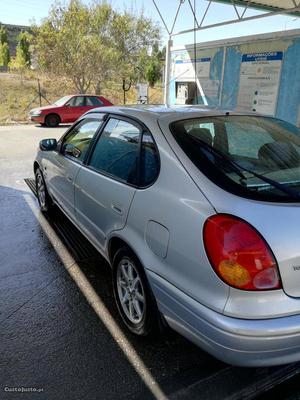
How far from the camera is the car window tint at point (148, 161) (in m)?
2.29

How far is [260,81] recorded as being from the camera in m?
6.61

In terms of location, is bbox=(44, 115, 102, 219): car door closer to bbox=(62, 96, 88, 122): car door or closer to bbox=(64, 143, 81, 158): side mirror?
bbox=(64, 143, 81, 158): side mirror

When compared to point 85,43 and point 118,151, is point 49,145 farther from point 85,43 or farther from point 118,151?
point 85,43

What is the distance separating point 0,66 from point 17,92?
49.5ft

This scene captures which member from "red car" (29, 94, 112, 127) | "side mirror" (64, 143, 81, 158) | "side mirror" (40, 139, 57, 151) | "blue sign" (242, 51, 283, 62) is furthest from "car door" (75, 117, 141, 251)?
"red car" (29, 94, 112, 127)

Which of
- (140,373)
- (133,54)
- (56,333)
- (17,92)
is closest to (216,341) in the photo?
(140,373)

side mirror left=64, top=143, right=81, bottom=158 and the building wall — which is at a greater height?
the building wall

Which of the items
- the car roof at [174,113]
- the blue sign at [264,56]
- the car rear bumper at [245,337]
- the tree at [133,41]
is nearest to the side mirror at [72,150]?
the car roof at [174,113]

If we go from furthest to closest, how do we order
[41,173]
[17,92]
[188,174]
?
[17,92] < [41,173] < [188,174]

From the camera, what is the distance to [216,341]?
1762mm

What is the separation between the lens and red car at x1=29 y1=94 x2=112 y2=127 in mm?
15320

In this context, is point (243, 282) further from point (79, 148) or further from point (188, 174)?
point (79, 148)

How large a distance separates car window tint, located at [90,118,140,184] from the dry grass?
18.7 m

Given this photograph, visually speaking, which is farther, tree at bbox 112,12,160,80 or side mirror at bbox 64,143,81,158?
tree at bbox 112,12,160,80
